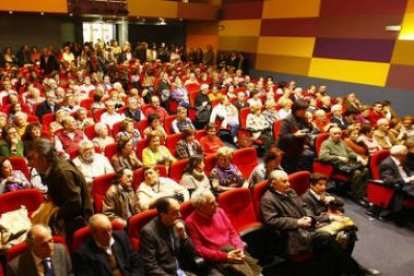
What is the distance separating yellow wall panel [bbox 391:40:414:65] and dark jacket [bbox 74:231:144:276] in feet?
24.2

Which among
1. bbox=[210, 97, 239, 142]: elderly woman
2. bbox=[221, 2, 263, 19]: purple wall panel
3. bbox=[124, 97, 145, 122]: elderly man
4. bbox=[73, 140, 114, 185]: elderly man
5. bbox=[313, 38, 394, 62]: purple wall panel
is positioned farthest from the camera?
bbox=[221, 2, 263, 19]: purple wall panel

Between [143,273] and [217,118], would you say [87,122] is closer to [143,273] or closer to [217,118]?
[217,118]

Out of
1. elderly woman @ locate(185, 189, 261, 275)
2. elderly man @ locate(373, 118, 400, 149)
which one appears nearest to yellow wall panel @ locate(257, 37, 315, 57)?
elderly man @ locate(373, 118, 400, 149)

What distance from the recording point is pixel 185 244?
254 centimetres

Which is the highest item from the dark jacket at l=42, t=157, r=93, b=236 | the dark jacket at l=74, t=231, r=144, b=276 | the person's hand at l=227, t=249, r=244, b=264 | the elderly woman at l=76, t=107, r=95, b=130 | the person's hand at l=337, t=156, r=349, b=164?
the dark jacket at l=42, t=157, r=93, b=236

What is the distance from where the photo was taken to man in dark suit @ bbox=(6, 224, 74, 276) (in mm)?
1962

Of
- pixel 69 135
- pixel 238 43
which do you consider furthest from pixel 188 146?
pixel 238 43

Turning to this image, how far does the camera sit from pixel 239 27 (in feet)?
39.5

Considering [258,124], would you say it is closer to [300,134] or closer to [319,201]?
[300,134]

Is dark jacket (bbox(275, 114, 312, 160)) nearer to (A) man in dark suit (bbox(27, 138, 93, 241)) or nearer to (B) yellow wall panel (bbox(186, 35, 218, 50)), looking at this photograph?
(A) man in dark suit (bbox(27, 138, 93, 241))

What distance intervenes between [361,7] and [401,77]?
6.66 ft

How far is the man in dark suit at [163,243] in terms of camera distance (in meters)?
2.37

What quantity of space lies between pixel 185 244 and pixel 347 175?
273 centimetres

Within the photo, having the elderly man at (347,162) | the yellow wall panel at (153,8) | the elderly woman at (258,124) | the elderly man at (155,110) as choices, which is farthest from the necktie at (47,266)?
the yellow wall panel at (153,8)
